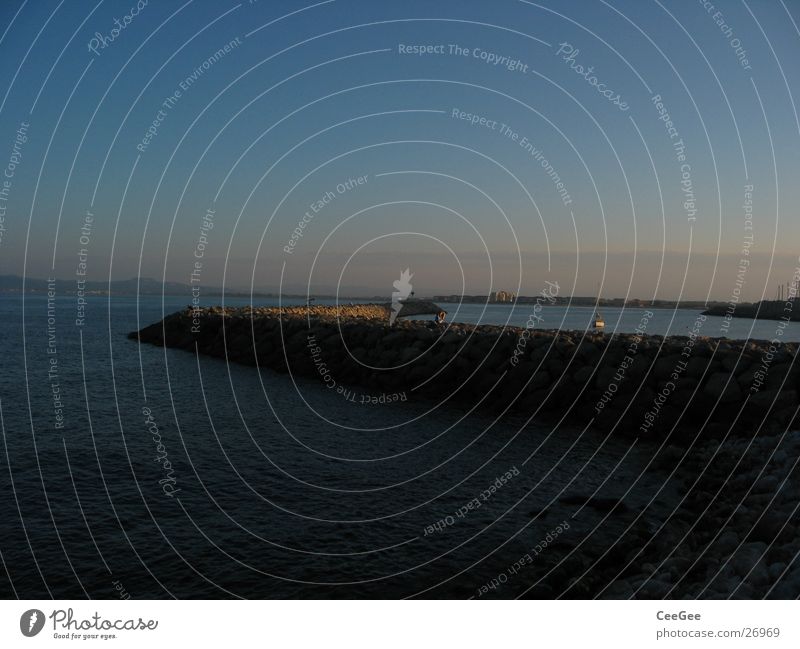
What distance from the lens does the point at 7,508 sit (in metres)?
11.3

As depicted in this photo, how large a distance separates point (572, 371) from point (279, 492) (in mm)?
13720

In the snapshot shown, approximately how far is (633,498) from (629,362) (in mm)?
9439

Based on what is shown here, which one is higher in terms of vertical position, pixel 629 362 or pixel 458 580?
pixel 629 362

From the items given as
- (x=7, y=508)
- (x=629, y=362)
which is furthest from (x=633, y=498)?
(x=7, y=508)

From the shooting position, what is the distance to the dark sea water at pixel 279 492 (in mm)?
8969

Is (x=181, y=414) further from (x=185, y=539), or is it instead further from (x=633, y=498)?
(x=633, y=498)

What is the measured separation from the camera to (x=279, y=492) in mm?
12508
